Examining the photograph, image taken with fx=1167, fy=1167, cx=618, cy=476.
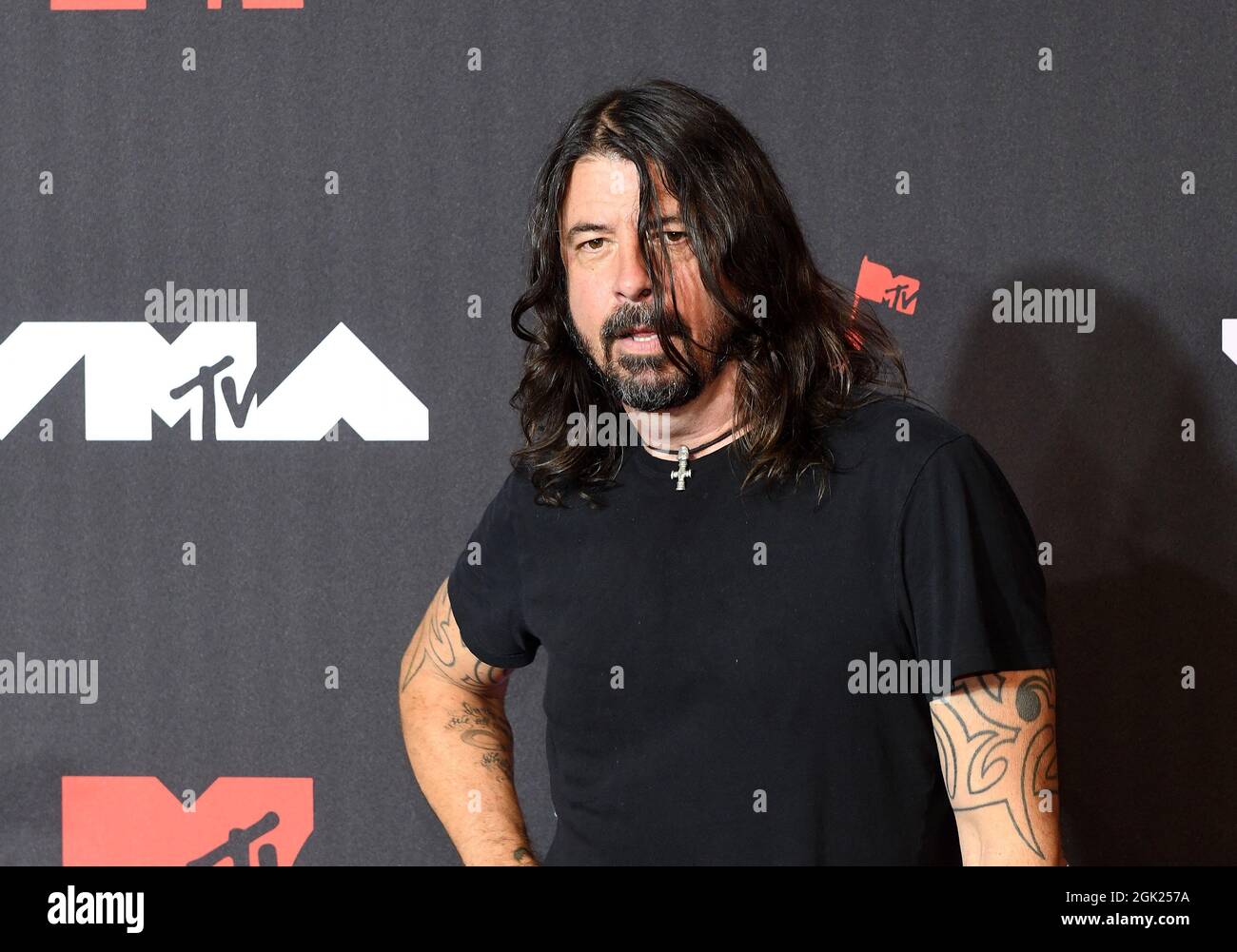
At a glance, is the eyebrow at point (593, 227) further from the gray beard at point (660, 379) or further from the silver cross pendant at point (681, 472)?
the silver cross pendant at point (681, 472)

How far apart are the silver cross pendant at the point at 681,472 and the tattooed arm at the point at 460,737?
0.36 metres

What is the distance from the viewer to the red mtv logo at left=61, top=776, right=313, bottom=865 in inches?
72.1

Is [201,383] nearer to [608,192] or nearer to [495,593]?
[495,593]

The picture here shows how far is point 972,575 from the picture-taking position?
3.29 feet

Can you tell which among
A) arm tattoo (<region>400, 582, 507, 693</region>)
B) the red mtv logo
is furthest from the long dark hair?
the red mtv logo

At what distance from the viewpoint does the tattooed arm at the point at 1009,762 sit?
40.2 inches

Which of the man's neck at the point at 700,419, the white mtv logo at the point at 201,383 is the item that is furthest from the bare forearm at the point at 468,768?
the white mtv logo at the point at 201,383

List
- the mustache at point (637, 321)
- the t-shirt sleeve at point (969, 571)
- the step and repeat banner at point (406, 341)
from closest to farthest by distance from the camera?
the t-shirt sleeve at point (969, 571) < the mustache at point (637, 321) < the step and repeat banner at point (406, 341)

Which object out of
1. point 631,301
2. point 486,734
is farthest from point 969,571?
point 486,734

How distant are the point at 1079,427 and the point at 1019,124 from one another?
1.52 ft

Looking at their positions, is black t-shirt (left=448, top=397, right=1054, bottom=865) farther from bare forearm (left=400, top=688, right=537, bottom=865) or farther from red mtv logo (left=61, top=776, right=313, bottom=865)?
red mtv logo (left=61, top=776, right=313, bottom=865)

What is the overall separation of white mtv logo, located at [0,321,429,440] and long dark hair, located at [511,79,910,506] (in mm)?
572

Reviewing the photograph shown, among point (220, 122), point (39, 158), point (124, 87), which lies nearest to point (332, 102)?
point (220, 122)

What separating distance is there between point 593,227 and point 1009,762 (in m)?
0.65
